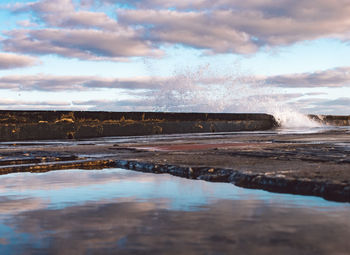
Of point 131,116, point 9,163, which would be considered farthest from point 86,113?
point 9,163

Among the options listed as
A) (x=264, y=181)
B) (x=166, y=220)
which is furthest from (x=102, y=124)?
(x=166, y=220)

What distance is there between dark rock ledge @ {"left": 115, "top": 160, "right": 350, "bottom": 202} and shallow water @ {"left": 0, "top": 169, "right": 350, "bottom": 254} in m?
0.13

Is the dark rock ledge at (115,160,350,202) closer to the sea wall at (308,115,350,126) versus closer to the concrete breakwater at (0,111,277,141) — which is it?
the concrete breakwater at (0,111,277,141)

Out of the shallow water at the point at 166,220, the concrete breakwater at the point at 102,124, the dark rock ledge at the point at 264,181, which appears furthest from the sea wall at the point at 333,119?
the shallow water at the point at 166,220

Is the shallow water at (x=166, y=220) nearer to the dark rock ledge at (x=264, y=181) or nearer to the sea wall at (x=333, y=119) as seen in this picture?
the dark rock ledge at (x=264, y=181)

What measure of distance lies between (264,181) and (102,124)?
8.67 m

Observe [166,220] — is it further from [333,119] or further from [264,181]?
[333,119]

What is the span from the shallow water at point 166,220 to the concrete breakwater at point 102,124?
7172mm

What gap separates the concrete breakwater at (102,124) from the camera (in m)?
9.49

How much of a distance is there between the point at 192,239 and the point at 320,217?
65 centimetres

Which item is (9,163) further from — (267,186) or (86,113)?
(86,113)

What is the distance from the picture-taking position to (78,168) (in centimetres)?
384

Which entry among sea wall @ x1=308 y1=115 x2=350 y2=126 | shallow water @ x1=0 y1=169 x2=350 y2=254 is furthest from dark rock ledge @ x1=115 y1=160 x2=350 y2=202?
sea wall @ x1=308 y1=115 x2=350 y2=126

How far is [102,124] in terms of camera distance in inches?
433
